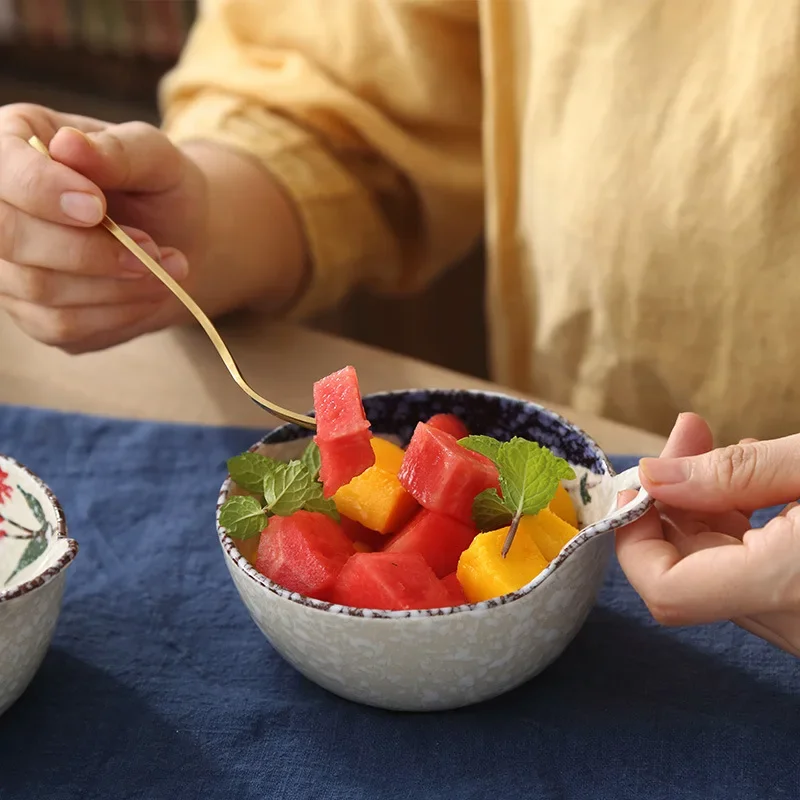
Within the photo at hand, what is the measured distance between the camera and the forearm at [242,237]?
0.99 m

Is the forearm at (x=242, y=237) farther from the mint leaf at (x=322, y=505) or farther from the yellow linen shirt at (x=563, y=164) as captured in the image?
the mint leaf at (x=322, y=505)

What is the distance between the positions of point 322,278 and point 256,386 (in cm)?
24

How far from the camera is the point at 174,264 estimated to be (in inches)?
31.7

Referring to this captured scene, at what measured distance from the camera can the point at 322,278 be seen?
114cm

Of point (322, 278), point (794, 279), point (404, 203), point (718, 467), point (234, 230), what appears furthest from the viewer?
point (404, 203)

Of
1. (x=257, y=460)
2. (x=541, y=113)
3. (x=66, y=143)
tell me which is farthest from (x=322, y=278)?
(x=257, y=460)

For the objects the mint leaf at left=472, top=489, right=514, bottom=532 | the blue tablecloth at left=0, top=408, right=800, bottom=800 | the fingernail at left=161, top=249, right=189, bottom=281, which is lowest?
the blue tablecloth at left=0, top=408, right=800, bottom=800

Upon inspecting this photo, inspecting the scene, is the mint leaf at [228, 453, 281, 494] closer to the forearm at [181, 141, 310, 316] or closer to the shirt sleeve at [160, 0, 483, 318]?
the forearm at [181, 141, 310, 316]

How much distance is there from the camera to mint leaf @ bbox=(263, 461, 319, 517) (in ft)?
1.99

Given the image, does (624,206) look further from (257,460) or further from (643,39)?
(257,460)

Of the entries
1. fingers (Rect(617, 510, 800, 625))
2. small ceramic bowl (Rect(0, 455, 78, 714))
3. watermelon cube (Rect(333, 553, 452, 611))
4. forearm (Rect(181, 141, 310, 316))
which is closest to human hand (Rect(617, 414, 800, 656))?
fingers (Rect(617, 510, 800, 625))

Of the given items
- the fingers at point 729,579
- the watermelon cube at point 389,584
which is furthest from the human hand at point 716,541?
the watermelon cube at point 389,584

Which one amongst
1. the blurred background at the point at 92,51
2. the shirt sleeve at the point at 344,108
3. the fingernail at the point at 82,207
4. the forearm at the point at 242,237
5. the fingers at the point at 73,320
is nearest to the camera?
the fingernail at the point at 82,207

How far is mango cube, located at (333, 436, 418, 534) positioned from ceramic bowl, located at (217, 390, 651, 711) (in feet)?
0.23
